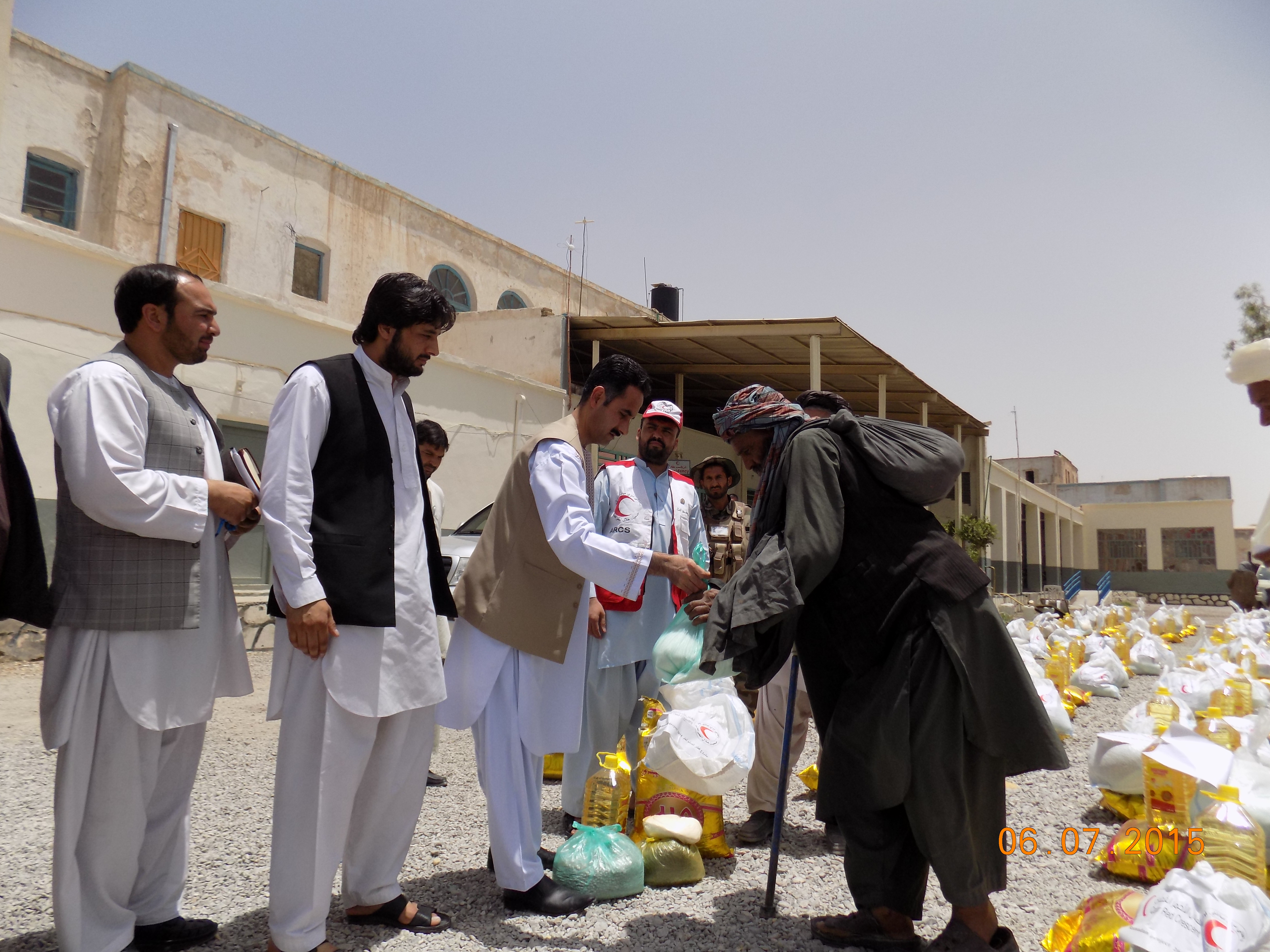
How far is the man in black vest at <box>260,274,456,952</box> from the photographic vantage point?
2.23 m

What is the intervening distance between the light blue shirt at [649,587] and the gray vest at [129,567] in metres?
1.70

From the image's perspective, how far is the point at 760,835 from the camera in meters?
3.42

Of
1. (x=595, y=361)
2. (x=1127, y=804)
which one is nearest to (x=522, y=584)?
(x=1127, y=804)

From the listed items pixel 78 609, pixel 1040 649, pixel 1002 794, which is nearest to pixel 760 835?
pixel 1002 794

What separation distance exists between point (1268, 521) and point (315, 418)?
2.66 metres

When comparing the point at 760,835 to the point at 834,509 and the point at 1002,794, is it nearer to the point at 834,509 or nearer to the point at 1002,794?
the point at 1002,794

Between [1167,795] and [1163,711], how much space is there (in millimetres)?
1084

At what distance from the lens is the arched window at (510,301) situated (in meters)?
19.2

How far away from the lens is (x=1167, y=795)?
3.04 m

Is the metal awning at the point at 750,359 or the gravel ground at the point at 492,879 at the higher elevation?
the metal awning at the point at 750,359

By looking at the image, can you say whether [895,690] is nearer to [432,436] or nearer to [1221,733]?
[1221,733]

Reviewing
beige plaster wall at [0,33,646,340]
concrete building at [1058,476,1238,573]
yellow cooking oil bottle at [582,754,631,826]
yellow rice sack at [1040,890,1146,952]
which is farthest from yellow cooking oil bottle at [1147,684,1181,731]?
concrete building at [1058,476,1238,573]

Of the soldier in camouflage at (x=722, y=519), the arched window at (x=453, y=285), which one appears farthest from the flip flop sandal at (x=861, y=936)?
the arched window at (x=453, y=285)

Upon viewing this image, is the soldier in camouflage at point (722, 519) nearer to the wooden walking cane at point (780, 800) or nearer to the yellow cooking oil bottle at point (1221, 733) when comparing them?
the wooden walking cane at point (780, 800)
